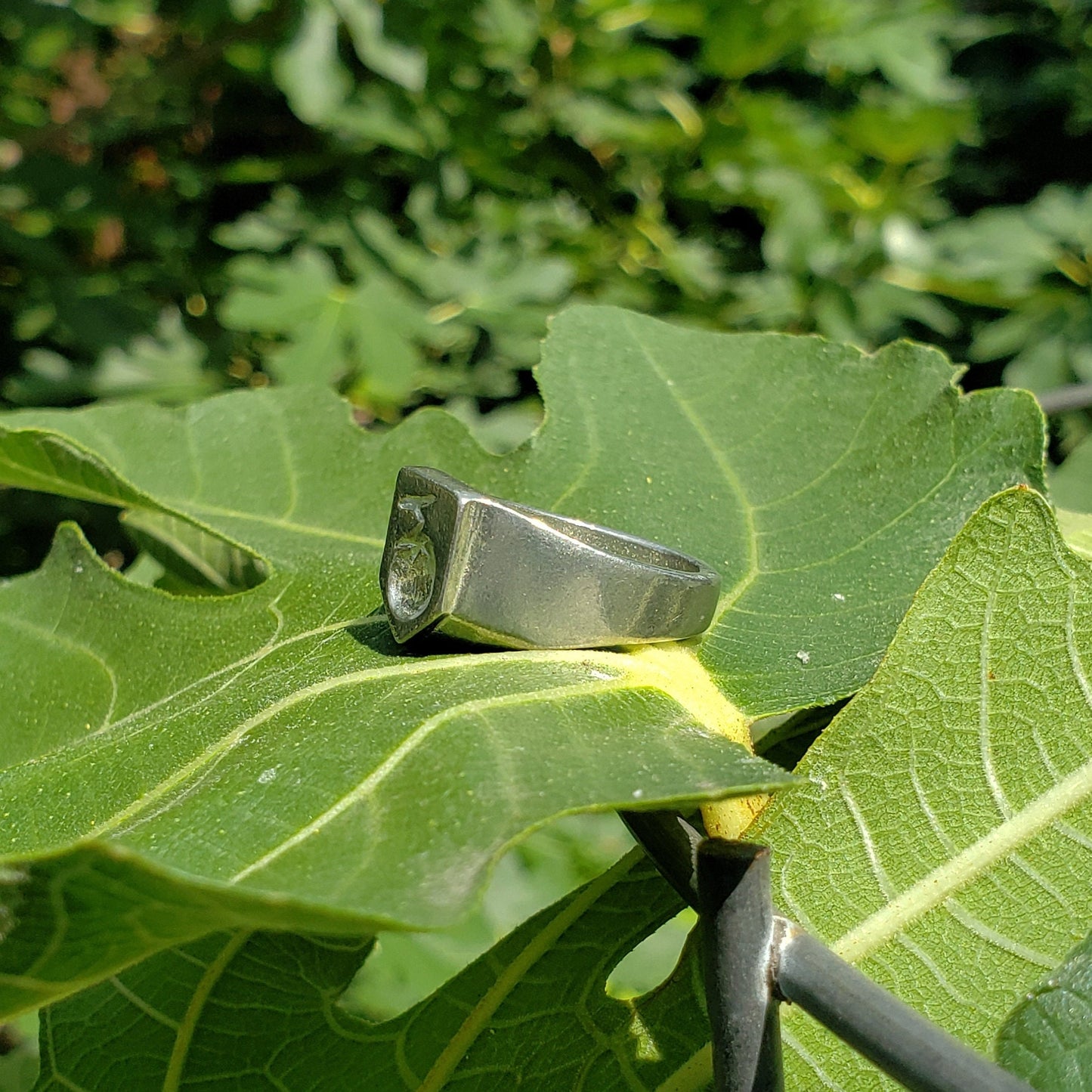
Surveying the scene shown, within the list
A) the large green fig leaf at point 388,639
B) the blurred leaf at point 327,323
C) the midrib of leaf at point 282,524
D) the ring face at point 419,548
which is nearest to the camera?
the large green fig leaf at point 388,639

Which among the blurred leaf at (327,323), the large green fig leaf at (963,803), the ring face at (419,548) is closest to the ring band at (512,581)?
the ring face at (419,548)

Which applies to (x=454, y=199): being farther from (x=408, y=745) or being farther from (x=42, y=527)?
(x=408, y=745)

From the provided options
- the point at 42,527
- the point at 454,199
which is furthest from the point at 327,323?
the point at 42,527

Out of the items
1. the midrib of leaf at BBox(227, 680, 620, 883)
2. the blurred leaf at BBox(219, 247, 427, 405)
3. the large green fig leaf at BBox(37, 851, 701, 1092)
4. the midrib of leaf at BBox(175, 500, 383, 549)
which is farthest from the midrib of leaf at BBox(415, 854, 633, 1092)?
the blurred leaf at BBox(219, 247, 427, 405)

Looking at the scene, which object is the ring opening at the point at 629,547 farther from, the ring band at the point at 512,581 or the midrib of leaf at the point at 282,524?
the midrib of leaf at the point at 282,524

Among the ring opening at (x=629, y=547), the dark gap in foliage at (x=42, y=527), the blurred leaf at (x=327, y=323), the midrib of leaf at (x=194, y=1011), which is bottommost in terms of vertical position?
the dark gap in foliage at (x=42, y=527)

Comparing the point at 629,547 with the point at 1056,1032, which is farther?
the point at 629,547

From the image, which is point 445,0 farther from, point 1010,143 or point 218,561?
point 1010,143
